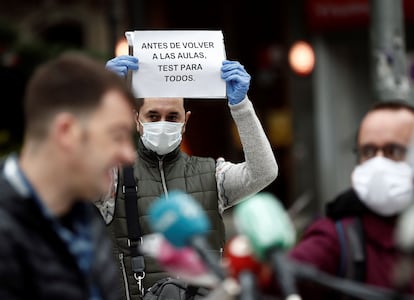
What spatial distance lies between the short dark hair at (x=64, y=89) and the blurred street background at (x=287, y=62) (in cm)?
1128

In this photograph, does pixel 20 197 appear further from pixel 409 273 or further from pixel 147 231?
pixel 147 231

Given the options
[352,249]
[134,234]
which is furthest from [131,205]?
[352,249]

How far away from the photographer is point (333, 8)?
1470 centimetres

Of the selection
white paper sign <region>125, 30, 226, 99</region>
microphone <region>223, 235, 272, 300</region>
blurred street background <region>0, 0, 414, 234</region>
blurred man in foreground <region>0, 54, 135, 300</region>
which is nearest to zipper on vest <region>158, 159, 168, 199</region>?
white paper sign <region>125, 30, 226, 99</region>

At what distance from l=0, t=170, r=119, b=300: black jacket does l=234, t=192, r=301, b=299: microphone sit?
52 cm

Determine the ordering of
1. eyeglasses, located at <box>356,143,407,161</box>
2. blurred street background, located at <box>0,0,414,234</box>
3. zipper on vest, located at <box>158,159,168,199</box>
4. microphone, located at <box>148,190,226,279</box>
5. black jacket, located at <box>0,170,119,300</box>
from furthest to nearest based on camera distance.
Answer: blurred street background, located at <box>0,0,414,234</box>
zipper on vest, located at <box>158,159,168,199</box>
eyeglasses, located at <box>356,143,407,161</box>
black jacket, located at <box>0,170,119,300</box>
microphone, located at <box>148,190,226,279</box>

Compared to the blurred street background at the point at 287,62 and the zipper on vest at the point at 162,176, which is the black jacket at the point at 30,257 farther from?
the blurred street background at the point at 287,62

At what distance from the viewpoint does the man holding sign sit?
4.64 metres

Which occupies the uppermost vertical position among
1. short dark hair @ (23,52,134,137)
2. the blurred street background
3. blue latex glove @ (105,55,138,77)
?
short dark hair @ (23,52,134,137)

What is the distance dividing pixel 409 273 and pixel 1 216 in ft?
3.57

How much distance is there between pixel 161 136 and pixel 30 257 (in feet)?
6.41

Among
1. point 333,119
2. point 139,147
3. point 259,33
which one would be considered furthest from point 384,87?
point 259,33

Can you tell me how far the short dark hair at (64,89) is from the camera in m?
2.85

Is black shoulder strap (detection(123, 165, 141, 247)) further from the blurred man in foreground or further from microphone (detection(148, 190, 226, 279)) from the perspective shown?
microphone (detection(148, 190, 226, 279))
